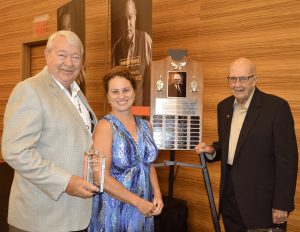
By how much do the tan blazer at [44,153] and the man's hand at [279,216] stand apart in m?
1.18

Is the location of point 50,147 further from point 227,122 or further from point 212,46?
point 212,46

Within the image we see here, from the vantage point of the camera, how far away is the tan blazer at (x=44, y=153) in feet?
4.63

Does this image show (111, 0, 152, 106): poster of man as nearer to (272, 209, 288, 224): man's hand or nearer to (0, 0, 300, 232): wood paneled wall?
(0, 0, 300, 232): wood paneled wall

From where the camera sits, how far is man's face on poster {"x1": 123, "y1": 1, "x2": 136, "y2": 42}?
3150 mm

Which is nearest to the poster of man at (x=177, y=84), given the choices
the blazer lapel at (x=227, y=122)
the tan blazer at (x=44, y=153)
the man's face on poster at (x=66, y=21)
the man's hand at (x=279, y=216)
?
the blazer lapel at (x=227, y=122)

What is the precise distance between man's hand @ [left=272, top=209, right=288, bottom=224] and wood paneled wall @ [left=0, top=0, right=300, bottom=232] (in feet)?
3.02

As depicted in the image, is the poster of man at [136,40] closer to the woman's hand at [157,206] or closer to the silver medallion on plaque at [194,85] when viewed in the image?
the silver medallion on plaque at [194,85]

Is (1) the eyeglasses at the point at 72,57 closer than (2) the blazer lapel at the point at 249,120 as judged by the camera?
Yes

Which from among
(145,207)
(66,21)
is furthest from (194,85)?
(66,21)

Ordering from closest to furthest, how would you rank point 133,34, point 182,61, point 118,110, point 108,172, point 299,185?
1. point 108,172
2. point 118,110
3. point 182,61
4. point 299,185
5. point 133,34

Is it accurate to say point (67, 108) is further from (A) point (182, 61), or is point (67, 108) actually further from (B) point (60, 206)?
(A) point (182, 61)

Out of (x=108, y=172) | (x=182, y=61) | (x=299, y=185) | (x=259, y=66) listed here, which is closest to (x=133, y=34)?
(x=182, y=61)

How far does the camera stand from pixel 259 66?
10.4 ft

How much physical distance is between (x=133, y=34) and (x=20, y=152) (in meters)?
2.01
